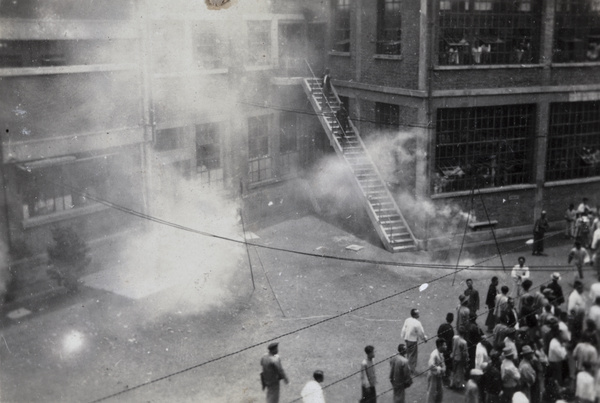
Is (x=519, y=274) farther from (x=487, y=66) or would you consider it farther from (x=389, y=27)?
(x=389, y=27)

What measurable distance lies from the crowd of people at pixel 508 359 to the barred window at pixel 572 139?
397 inches

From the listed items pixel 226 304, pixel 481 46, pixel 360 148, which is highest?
pixel 481 46

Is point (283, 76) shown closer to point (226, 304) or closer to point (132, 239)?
point (132, 239)

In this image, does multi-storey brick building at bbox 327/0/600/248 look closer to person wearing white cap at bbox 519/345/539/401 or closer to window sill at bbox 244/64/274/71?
window sill at bbox 244/64/274/71

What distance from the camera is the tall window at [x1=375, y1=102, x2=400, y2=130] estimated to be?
22.7 m

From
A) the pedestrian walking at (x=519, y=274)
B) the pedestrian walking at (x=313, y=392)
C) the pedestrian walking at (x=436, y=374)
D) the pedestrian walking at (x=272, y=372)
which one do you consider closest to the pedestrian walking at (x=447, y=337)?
the pedestrian walking at (x=436, y=374)

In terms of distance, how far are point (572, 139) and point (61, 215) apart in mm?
18414

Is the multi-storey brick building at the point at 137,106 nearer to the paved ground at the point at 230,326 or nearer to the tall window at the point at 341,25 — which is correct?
the tall window at the point at 341,25

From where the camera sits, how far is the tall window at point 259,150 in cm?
2581

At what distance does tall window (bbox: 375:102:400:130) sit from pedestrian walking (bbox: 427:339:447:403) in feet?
39.9

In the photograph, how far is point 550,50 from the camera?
2200 cm

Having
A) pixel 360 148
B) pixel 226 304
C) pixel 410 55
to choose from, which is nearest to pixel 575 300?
pixel 226 304

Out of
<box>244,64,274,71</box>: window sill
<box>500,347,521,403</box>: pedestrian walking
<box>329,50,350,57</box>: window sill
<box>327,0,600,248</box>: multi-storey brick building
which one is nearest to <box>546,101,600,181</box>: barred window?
<box>327,0,600,248</box>: multi-storey brick building

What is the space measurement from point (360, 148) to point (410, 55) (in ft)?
15.1
